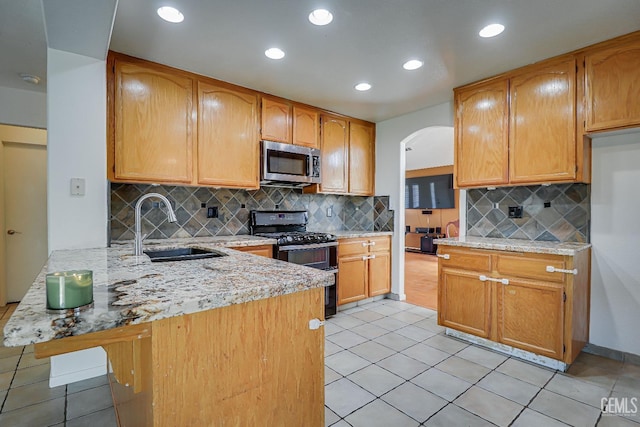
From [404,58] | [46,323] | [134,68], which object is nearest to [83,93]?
[134,68]

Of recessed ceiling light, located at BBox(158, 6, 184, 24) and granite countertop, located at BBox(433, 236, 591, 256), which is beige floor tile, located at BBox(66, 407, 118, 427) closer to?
recessed ceiling light, located at BBox(158, 6, 184, 24)

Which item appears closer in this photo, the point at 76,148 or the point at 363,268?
the point at 76,148

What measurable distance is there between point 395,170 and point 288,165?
58.2 inches

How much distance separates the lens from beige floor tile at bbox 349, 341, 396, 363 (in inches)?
96.4

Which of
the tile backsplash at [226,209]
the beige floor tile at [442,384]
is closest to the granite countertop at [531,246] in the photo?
the beige floor tile at [442,384]

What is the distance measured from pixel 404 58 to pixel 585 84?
4.37ft

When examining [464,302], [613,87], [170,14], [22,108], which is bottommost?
[464,302]

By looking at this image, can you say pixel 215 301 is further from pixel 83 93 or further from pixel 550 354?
pixel 550 354

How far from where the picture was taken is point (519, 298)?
239 cm

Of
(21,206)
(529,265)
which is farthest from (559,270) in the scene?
(21,206)

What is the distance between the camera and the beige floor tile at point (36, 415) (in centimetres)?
168

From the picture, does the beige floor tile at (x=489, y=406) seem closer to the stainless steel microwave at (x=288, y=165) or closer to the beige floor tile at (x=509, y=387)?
the beige floor tile at (x=509, y=387)

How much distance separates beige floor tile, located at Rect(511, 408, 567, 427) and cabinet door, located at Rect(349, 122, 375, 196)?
9.16 feet

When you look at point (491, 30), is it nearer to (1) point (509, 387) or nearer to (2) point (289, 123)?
(2) point (289, 123)
